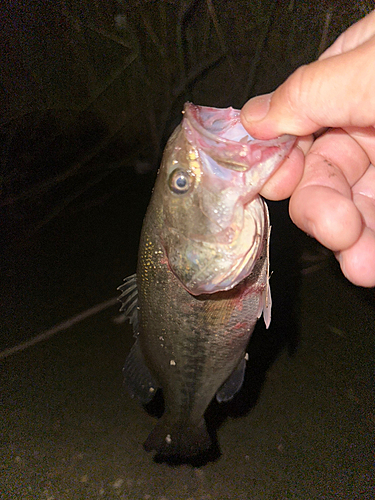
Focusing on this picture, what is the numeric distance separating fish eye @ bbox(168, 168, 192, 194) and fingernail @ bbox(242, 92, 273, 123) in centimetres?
20

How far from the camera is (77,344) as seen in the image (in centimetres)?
219

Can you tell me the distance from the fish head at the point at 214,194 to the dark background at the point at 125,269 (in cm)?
161

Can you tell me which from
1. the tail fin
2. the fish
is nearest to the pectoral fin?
the fish

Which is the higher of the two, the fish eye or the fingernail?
the fingernail

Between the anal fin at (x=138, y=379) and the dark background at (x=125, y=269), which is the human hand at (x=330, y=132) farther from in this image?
the dark background at (x=125, y=269)

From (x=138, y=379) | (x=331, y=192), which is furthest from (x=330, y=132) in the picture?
Result: (x=138, y=379)

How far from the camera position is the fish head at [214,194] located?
700 millimetres

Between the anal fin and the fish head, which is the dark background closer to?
the anal fin

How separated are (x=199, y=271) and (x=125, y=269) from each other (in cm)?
186

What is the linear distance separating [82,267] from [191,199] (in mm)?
2011

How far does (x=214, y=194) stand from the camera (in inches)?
29.2

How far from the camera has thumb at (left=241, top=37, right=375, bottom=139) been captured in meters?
0.55

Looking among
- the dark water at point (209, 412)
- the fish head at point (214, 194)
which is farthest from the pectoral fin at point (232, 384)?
the dark water at point (209, 412)

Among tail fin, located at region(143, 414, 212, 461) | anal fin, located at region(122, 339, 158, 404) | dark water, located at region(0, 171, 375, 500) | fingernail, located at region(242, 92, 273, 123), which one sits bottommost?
dark water, located at region(0, 171, 375, 500)
